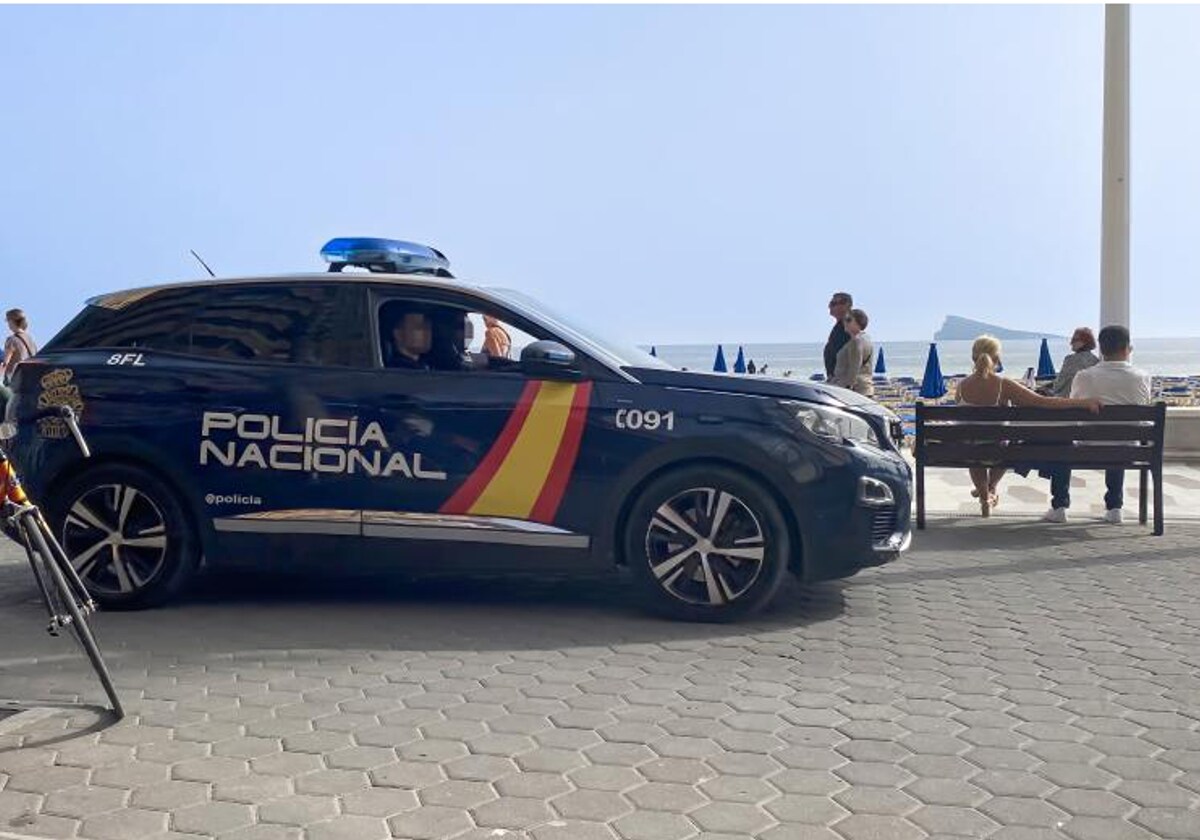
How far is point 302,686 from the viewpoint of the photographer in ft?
17.2

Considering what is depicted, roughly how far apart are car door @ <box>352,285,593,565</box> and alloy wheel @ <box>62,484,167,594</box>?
3.74 feet

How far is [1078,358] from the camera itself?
455 inches

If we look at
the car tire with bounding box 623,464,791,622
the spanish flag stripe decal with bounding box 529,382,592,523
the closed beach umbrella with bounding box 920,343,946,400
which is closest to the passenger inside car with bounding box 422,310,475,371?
the spanish flag stripe decal with bounding box 529,382,592,523

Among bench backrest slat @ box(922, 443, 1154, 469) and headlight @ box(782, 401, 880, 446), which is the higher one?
headlight @ box(782, 401, 880, 446)

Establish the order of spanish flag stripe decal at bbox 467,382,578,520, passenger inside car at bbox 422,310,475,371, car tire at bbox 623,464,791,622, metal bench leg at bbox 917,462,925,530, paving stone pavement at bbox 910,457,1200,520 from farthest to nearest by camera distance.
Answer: paving stone pavement at bbox 910,457,1200,520, metal bench leg at bbox 917,462,925,530, passenger inside car at bbox 422,310,475,371, spanish flag stripe decal at bbox 467,382,578,520, car tire at bbox 623,464,791,622

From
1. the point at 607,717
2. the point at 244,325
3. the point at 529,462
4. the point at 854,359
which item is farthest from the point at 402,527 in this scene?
the point at 854,359

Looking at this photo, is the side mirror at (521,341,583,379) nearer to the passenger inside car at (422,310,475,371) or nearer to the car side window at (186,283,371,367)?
the passenger inside car at (422,310,475,371)

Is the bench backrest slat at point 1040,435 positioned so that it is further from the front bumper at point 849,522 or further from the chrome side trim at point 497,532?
the chrome side trim at point 497,532

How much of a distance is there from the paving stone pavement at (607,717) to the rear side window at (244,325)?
4.36ft

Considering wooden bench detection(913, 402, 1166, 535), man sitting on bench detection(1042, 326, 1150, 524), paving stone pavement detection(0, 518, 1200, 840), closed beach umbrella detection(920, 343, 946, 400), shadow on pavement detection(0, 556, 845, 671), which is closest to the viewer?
paving stone pavement detection(0, 518, 1200, 840)

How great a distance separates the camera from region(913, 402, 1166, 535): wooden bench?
9.34 metres

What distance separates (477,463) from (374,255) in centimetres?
157

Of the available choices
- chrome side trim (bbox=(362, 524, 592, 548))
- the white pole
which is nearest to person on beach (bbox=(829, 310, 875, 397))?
the white pole

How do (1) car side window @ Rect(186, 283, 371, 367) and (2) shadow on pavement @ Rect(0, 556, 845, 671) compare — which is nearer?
(2) shadow on pavement @ Rect(0, 556, 845, 671)
